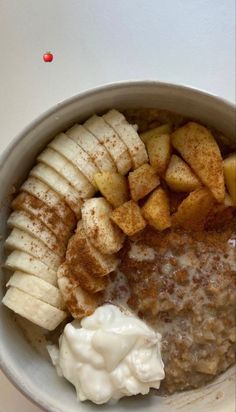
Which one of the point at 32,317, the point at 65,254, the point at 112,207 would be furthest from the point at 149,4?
the point at 32,317

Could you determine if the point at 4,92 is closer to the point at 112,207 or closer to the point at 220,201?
the point at 112,207

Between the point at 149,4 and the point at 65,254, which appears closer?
the point at 65,254

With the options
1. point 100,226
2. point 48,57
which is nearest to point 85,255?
point 100,226

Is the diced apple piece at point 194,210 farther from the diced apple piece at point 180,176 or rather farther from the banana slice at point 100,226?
the banana slice at point 100,226

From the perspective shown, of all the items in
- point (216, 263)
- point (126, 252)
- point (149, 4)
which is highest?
point (149, 4)

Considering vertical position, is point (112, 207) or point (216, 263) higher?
point (112, 207)

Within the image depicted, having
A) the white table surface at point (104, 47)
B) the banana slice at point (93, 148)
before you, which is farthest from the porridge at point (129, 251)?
the white table surface at point (104, 47)

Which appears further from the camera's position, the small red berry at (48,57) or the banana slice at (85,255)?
the small red berry at (48,57)

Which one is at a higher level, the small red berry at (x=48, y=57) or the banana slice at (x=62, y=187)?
the small red berry at (x=48, y=57)
